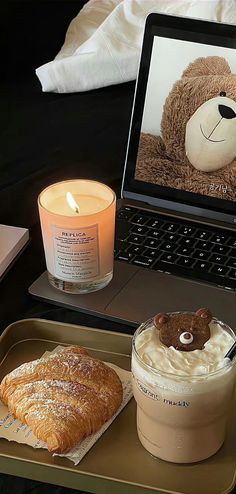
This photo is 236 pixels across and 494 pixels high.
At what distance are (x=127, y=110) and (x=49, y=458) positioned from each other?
0.77 m

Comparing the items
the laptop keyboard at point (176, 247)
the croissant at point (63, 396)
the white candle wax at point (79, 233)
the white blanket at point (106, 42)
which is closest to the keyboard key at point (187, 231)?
the laptop keyboard at point (176, 247)

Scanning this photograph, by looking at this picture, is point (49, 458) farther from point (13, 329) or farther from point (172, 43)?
point (172, 43)

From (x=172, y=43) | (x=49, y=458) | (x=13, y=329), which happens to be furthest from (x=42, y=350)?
(x=172, y=43)

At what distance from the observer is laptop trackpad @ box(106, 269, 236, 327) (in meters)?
0.80

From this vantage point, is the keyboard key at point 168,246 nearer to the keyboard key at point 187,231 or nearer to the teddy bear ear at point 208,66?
the keyboard key at point 187,231

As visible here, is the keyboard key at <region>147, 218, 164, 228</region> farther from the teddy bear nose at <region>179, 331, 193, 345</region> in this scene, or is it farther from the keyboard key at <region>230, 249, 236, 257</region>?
the teddy bear nose at <region>179, 331, 193, 345</region>

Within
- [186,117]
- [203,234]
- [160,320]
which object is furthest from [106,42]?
[160,320]

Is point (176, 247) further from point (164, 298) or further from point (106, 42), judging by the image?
point (106, 42)

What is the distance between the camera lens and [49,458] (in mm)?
629

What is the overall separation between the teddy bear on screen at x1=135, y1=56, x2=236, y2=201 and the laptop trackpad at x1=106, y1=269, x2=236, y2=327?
16 centimetres

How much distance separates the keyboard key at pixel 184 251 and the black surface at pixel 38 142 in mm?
143

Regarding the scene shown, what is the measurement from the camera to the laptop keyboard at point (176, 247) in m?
0.87

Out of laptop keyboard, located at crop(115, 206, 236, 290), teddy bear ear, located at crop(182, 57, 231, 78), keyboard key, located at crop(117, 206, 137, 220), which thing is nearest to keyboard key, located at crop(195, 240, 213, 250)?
laptop keyboard, located at crop(115, 206, 236, 290)

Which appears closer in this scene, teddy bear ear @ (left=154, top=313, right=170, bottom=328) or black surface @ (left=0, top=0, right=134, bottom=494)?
teddy bear ear @ (left=154, top=313, right=170, bottom=328)
